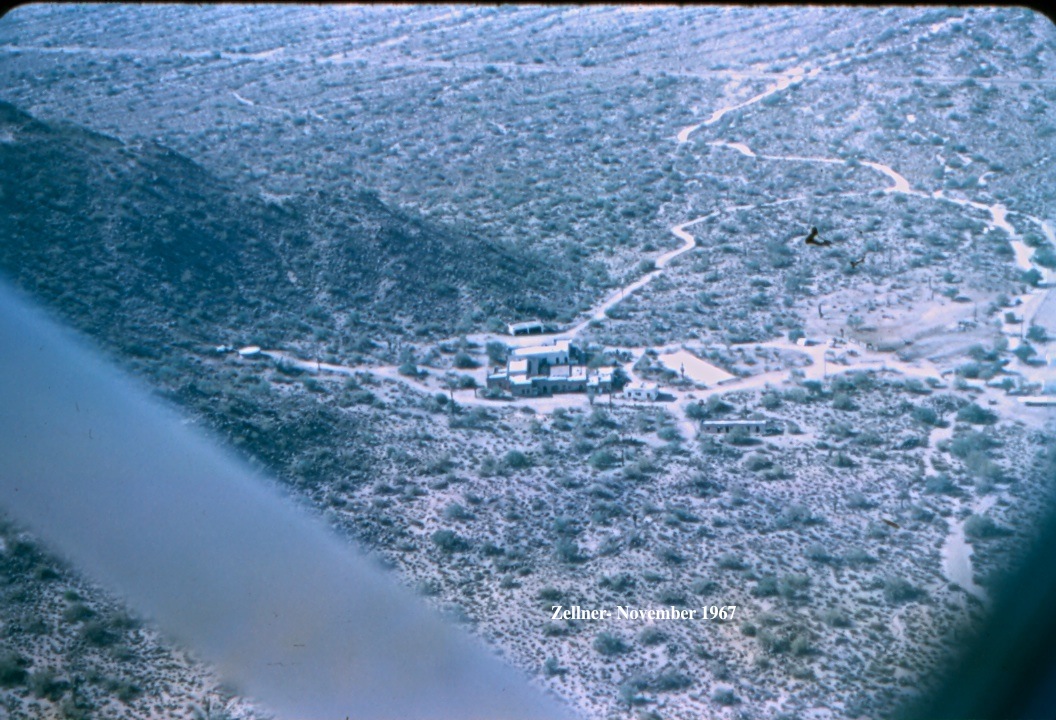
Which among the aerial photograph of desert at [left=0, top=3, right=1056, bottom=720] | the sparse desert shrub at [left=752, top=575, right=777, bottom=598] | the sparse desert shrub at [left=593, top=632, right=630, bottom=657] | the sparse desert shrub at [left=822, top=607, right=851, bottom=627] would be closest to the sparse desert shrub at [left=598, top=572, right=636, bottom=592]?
the aerial photograph of desert at [left=0, top=3, right=1056, bottom=720]

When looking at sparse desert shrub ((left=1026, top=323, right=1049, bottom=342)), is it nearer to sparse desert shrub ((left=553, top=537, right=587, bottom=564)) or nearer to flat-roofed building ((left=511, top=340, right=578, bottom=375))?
flat-roofed building ((left=511, top=340, right=578, bottom=375))

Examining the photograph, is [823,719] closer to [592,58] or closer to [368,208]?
[368,208]

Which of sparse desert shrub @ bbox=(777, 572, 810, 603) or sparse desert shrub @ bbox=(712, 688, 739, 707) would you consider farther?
sparse desert shrub @ bbox=(777, 572, 810, 603)

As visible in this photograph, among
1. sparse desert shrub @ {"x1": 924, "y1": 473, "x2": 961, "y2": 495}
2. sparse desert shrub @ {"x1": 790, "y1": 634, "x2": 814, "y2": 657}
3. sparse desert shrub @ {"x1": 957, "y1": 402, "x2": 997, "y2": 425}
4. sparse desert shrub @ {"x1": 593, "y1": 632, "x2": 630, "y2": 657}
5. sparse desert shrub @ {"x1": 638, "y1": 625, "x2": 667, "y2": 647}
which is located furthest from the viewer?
sparse desert shrub @ {"x1": 957, "y1": 402, "x2": 997, "y2": 425}

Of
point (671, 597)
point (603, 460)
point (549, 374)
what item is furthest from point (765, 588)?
point (549, 374)

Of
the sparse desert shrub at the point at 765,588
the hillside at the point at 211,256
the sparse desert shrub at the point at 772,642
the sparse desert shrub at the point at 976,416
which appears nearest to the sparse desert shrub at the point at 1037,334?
the sparse desert shrub at the point at 976,416

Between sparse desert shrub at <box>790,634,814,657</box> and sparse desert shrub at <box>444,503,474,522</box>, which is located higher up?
sparse desert shrub at <box>790,634,814,657</box>

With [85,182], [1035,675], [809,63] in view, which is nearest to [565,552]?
[1035,675]
